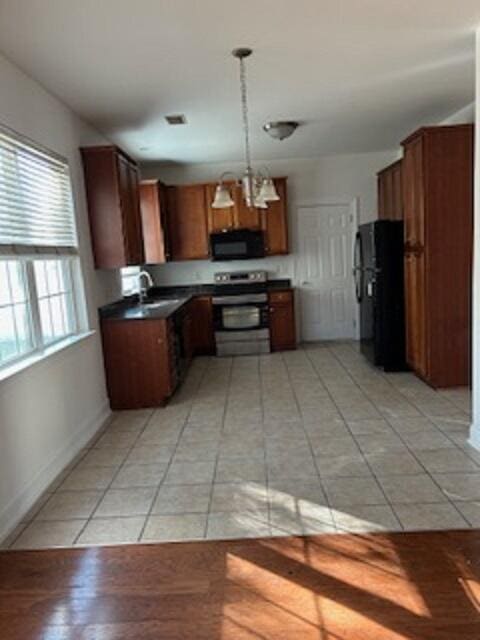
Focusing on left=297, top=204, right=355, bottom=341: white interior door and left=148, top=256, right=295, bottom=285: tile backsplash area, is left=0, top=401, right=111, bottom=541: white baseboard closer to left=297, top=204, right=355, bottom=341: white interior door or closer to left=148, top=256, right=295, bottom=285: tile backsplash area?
left=148, top=256, right=295, bottom=285: tile backsplash area

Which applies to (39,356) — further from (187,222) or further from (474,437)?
(187,222)

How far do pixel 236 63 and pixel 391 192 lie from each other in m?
3.09

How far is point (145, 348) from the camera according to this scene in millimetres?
4367

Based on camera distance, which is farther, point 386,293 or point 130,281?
point 130,281

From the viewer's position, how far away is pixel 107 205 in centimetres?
423

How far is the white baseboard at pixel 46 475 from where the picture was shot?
2547mm

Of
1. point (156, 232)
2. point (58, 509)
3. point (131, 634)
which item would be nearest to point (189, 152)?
point (156, 232)

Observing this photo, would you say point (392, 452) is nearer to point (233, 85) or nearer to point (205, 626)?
point (205, 626)

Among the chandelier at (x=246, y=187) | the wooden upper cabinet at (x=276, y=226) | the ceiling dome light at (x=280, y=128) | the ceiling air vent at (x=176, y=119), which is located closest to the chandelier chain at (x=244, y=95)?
the chandelier at (x=246, y=187)

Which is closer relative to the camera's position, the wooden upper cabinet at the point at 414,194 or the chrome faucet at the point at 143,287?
the wooden upper cabinet at the point at 414,194

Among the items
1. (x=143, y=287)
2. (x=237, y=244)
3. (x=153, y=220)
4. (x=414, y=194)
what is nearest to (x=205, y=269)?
(x=237, y=244)

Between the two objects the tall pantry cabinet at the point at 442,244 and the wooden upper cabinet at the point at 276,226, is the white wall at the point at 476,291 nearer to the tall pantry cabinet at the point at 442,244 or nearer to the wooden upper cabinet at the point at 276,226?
Answer: the tall pantry cabinet at the point at 442,244

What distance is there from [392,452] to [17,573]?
223cm

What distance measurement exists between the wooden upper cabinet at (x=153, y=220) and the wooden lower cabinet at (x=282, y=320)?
151 cm
